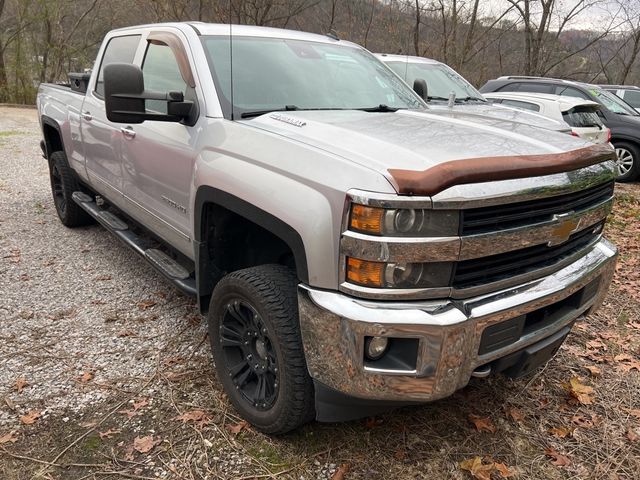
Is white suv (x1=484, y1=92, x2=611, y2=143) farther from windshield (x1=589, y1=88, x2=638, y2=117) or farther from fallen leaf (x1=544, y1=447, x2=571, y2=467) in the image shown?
fallen leaf (x1=544, y1=447, x2=571, y2=467)

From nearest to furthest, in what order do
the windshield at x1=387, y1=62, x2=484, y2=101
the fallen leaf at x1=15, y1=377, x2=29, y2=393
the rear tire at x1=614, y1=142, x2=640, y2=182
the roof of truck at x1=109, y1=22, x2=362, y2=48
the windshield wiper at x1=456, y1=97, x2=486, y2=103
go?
the fallen leaf at x1=15, y1=377, x2=29, y2=393 < the roof of truck at x1=109, y1=22, x2=362, y2=48 < the windshield wiper at x1=456, y1=97, x2=486, y2=103 < the windshield at x1=387, y1=62, x2=484, y2=101 < the rear tire at x1=614, y1=142, x2=640, y2=182

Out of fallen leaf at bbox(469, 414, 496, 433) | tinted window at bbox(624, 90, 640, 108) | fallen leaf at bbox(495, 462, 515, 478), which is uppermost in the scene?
tinted window at bbox(624, 90, 640, 108)

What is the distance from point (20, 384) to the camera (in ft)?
9.52

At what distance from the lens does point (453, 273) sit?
1.96m

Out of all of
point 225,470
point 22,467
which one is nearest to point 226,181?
point 225,470

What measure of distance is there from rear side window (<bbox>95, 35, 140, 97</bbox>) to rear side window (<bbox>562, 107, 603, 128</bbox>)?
6.81 meters

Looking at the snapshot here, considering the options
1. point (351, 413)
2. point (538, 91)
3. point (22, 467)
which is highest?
point (538, 91)

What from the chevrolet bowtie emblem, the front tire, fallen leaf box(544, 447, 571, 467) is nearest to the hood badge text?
the front tire

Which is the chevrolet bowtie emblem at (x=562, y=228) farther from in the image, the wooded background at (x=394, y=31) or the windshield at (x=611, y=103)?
the wooded background at (x=394, y=31)

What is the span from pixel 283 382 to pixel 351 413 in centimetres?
32

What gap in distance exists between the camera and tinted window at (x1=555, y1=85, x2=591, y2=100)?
10.2m

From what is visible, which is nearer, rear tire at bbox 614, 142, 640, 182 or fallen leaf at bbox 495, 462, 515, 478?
fallen leaf at bbox 495, 462, 515, 478

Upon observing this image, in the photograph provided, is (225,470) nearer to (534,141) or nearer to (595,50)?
(534,141)

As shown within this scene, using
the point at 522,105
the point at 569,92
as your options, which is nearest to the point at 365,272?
the point at 522,105
